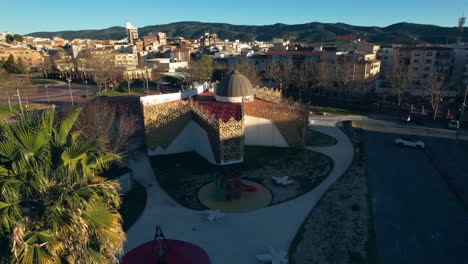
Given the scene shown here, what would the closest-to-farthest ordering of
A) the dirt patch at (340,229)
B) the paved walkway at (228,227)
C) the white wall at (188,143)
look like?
the dirt patch at (340,229) < the paved walkway at (228,227) < the white wall at (188,143)

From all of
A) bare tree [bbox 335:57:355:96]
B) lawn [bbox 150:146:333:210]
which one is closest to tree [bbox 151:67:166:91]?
bare tree [bbox 335:57:355:96]

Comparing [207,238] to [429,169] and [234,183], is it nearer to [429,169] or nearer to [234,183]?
[234,183]

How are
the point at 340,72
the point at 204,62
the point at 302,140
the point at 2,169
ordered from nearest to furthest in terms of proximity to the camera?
1. the point at 2,169
2. the point at 302,140
3. the point at 340,72
4. the point at 204,62

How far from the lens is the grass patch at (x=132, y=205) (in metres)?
20.2

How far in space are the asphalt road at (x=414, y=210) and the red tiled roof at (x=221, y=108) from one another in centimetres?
1392

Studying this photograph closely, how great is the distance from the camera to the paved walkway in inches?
691

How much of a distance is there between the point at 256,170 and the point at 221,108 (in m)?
8.43

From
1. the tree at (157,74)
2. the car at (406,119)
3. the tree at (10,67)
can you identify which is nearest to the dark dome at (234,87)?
the car at (406,119)

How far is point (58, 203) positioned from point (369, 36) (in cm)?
22275

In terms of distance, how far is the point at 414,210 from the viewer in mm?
20984

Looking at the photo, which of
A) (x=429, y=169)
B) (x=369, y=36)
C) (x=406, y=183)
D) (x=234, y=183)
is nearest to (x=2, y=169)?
(x=234, y=183)

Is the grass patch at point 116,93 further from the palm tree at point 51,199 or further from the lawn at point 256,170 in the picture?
the palm tree at point 51,199

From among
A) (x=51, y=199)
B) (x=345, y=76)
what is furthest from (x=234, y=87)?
(x=345, y=76)

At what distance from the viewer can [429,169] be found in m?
27.8
